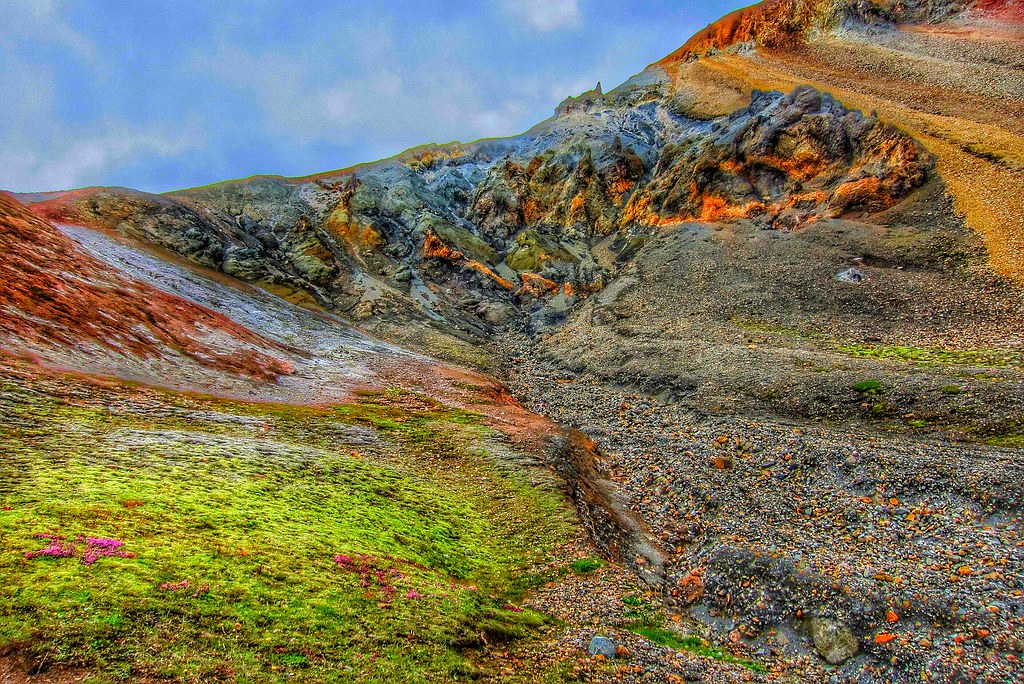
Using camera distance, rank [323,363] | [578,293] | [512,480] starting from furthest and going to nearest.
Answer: [578,293]
[323,363]
[512,480]

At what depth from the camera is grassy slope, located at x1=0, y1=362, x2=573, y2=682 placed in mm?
10508

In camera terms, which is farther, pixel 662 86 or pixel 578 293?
pixel 662 86

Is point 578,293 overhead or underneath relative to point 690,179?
underneath

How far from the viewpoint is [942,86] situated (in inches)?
2534

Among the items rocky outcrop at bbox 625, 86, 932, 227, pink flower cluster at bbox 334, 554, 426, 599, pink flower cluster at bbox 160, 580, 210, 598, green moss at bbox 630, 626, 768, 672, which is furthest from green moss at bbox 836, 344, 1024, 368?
pink flower cluster at bbox 160, 580, 210, 598

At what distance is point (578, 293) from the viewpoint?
209ft

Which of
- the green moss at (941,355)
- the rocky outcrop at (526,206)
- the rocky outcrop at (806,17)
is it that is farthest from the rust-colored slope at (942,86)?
the green moss at (941,355)

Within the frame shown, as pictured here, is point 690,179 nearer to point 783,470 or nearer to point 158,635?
point 783,470

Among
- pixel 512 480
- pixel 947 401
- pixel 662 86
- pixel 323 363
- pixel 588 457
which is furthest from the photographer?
pixel 662 86

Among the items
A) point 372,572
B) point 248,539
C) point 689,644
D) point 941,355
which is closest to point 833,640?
point 689,644

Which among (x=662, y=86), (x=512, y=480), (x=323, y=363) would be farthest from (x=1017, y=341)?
(x=662, y=86)

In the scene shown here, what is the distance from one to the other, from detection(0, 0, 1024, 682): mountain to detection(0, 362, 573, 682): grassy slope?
23cm

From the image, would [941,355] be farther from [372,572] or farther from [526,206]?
[526,206]

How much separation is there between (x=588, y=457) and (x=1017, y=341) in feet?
96.2
